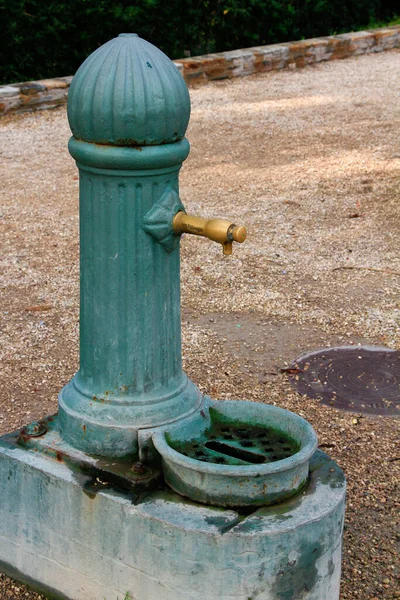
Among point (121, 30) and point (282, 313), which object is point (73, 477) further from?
point (121, 30)

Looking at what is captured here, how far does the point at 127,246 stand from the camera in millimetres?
2719

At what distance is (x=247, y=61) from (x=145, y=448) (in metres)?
9.33

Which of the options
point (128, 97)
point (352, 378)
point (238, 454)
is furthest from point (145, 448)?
point (352, 378)

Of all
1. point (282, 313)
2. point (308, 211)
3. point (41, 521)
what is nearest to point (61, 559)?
point (41, 521)

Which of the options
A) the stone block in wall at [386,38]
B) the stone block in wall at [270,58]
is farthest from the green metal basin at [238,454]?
the stone block in wall at [386,38]

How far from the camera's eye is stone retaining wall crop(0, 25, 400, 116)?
9.65 m

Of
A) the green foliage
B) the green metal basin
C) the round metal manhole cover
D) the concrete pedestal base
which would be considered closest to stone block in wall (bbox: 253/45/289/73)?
the green foliage

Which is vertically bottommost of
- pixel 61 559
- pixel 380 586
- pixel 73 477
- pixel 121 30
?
pixel 380 586

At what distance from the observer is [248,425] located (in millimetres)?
3049

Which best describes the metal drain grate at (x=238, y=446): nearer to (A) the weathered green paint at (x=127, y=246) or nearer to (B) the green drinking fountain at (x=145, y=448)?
(B) the green drinking fountain at (x=145, y=448)

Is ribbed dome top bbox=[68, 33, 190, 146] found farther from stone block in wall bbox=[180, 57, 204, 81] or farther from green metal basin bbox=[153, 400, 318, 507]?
stone block in wall bbox=[180, 57, 204, 81]

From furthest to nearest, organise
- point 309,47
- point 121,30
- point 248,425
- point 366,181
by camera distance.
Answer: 1. point 309,47
2. point 121,30
3. point 366,181
4. point 248,425

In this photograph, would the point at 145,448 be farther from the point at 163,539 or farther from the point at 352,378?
the point at 352,378

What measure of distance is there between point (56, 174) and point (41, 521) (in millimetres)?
5265
